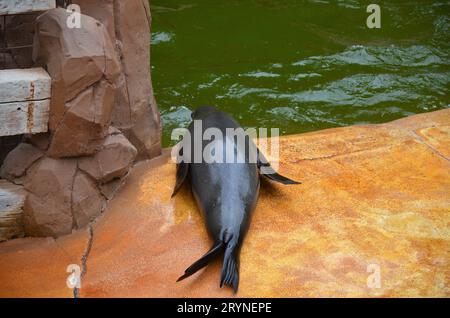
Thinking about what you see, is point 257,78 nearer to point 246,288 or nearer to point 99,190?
point 99,190

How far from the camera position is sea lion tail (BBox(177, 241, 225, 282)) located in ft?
11.9

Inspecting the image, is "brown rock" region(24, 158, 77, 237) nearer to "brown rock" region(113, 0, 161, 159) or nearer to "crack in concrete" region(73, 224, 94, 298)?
"crack in concrete" region(73, 224, 94, 298)

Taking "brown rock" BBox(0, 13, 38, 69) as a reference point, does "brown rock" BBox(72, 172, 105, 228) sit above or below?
below

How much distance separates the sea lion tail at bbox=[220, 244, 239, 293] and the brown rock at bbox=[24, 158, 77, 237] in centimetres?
114

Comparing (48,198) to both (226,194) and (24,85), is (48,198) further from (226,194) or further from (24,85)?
(226,194)

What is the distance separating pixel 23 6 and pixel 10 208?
4.24 feet

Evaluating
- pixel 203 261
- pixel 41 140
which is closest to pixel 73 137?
pixel 41 140

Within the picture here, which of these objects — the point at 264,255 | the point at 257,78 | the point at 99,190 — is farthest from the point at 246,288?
the point at 257,78

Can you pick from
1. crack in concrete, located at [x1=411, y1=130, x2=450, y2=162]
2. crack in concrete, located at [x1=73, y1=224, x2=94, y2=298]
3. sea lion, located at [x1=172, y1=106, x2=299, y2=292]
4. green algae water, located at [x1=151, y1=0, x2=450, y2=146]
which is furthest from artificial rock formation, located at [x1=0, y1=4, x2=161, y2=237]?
crack in concrete, located at [x1=411, y1=130, x2=450, y2=162]

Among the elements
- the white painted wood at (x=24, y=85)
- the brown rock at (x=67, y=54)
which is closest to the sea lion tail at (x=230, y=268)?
the brown rock at (x=67, y=54)

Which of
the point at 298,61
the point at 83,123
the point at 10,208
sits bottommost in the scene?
the point at 298,61

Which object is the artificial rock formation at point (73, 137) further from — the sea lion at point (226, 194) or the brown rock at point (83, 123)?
the sea lion at point (226, 194)

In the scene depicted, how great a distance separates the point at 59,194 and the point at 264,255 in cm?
139

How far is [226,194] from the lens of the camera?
4.23 meters
